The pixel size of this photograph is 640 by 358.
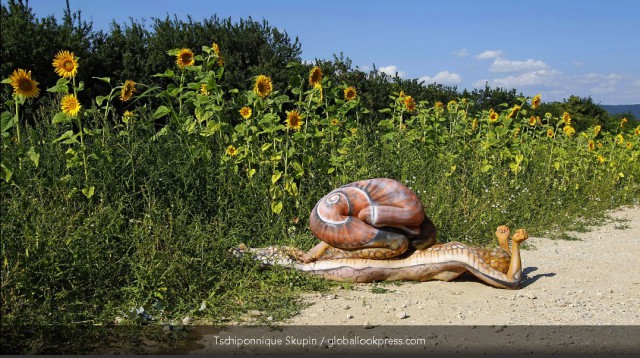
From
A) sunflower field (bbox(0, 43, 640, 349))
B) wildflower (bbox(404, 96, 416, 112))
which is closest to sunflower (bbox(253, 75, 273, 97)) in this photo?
sunflower field (bbox(0, 43, 640, 349))

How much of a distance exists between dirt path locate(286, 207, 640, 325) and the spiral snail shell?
298 millimetres

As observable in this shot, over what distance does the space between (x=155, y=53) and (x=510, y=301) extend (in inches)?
224

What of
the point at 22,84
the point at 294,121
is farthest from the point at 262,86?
the point at 22,84

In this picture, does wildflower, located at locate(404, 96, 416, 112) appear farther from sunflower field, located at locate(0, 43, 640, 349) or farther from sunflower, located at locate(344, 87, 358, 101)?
sunflower, located at locate(344, 87, 358, 101)

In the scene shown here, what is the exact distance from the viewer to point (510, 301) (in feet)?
15.9

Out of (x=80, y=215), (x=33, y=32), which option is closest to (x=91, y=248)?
(x=80, y=215)

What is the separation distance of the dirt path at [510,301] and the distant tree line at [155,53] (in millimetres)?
2668

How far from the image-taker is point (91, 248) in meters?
4.47

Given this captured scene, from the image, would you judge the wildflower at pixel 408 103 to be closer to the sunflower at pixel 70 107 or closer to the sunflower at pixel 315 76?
the sunflower at pixel 315 76

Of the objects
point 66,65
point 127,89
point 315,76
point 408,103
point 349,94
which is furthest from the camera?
point 408,103

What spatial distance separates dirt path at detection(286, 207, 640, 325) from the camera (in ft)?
14.4

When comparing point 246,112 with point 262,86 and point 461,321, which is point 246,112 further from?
point 461,321

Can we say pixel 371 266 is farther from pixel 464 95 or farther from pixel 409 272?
pixel 464 95

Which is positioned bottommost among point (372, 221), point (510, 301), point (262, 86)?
point (510, 301)
